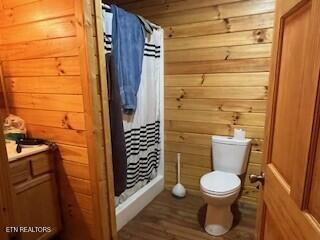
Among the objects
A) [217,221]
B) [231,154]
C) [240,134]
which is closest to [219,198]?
[217,221]

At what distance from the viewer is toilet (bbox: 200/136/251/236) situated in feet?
6.26

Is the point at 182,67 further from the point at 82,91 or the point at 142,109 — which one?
the point at 82,91

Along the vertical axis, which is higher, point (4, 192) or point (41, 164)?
point (4, 192)

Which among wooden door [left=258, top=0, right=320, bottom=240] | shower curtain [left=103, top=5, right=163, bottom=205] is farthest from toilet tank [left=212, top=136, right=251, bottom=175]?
wooden door [left=258, top=0, right=320, bottom=240]

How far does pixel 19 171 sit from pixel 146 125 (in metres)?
1.21

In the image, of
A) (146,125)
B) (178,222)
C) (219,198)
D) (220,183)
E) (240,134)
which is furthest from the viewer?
(146,125)

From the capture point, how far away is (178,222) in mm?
2162

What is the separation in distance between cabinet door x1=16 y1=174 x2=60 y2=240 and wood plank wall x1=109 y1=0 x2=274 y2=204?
1.36 meters

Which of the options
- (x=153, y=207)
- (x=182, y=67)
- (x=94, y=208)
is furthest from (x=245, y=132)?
(x=94, y=208)

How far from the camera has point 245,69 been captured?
2.20m

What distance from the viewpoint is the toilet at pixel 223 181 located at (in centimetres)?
191

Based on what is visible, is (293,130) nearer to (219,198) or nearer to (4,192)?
(4,192)

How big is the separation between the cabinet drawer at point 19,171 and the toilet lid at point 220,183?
4.36 feet

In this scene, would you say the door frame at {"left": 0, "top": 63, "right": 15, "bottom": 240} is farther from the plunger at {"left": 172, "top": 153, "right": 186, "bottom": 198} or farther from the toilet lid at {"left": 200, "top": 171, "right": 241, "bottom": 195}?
the plunger at {"left": 172, "top": 153, "right": 186, "bottom": 198}
